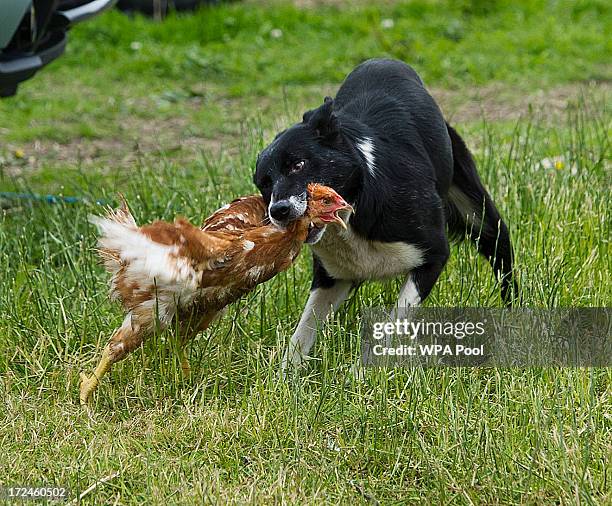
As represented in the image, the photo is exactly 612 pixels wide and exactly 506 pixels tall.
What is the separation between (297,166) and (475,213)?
47.6 inches

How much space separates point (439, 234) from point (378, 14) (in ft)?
21.5

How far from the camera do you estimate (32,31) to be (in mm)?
5387

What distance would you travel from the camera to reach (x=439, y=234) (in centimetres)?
415

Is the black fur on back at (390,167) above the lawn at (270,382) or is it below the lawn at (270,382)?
above

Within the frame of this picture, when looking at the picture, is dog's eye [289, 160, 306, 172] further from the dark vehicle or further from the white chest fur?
the dark vehicle

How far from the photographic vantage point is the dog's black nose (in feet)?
11.9

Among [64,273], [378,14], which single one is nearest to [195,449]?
[64,273]

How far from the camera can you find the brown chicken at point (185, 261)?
11.6 ft

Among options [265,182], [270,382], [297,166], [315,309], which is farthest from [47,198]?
[270,382]

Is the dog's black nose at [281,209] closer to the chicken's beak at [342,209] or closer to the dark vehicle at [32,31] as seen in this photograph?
the chicken's beak at [342,209]

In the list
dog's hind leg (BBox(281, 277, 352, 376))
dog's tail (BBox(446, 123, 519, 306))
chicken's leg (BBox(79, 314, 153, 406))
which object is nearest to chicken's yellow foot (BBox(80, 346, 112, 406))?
chicken's leg (BBox(79, 314, 153, 406))

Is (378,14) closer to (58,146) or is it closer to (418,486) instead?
(58,146)

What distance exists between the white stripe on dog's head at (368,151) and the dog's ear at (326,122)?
6.3 inches

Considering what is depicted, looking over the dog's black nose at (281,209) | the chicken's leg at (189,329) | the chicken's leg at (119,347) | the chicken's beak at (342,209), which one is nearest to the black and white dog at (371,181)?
the dog's black nose at (281,209)
